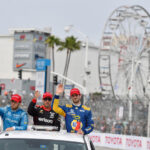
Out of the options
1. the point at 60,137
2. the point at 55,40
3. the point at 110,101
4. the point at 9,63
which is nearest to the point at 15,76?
the point at 9,63

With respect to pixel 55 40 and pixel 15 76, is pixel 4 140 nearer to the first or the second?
pixel 55 40

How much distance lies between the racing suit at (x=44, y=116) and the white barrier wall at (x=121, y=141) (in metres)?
12.7

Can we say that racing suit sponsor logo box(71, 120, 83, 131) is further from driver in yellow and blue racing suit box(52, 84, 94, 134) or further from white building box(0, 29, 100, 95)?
white building box(0, 29, 100, 95)

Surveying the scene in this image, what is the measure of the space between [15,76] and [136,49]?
1852 inches

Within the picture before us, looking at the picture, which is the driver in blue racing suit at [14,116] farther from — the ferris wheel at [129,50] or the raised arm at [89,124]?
the ferris wheel at [129,50]

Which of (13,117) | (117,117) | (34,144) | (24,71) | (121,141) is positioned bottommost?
(121,141)

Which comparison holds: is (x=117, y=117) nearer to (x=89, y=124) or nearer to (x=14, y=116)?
(x=89, y=124)

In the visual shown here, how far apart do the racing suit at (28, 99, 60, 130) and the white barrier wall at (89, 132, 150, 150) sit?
502 inches

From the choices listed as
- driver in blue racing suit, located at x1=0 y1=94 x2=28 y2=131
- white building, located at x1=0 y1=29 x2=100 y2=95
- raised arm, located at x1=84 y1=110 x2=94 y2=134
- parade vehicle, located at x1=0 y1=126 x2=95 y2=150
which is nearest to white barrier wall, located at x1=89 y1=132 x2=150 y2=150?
raised arm, located at x1=84 y1=110 x2=94 y2=134

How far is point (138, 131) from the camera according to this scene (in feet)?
74.3

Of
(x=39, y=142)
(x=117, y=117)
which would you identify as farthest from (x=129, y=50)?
(x=39, y=142)

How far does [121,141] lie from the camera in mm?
22219

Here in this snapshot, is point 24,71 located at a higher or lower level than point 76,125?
higher

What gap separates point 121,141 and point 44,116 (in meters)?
14.5
